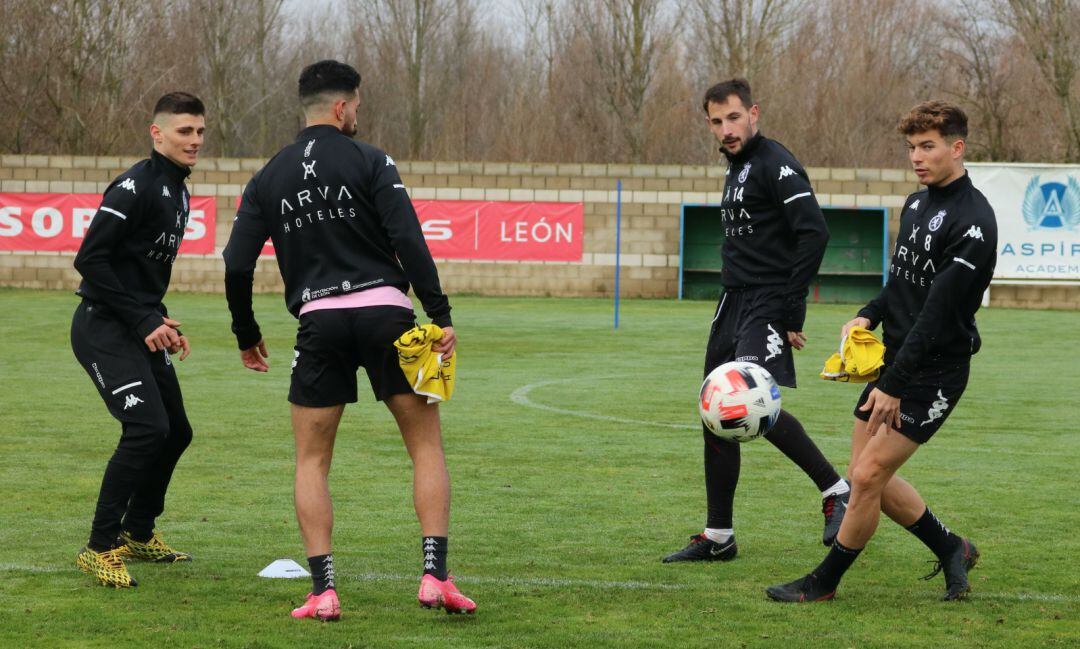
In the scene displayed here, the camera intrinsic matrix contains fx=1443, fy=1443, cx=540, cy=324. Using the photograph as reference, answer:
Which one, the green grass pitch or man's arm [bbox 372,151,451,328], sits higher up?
man's arm [bbox 372,151,451,328]

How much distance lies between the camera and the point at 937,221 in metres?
5.61

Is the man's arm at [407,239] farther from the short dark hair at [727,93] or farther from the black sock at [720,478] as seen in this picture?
the short dark hair at [727,93]

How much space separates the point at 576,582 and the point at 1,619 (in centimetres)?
229

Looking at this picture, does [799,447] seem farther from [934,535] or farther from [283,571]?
[283,571]

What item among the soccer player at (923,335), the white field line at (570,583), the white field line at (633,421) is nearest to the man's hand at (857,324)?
the soccer player at (923,335)

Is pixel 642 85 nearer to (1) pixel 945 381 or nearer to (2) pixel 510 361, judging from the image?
(2) pixel 510 361

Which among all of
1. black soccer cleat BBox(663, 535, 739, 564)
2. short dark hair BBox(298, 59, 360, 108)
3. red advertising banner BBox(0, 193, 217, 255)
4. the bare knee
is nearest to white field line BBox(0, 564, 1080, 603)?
black soccer cleat BBox(663, 535, 739, 564)

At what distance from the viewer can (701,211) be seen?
99.9ft

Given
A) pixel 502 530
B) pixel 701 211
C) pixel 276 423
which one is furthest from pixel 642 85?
pixel 502 530

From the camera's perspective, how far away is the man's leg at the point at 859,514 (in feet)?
18.6

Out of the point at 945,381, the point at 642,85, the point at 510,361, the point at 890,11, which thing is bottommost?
the point at 510,361

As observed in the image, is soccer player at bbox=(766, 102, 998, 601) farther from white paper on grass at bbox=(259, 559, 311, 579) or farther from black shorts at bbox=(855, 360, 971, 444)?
white paper on grass at bbox=(259, 559, 311, 579)

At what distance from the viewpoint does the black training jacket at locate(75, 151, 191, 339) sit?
617 cm

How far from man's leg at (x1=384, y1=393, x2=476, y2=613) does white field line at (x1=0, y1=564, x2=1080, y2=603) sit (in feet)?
1.73
